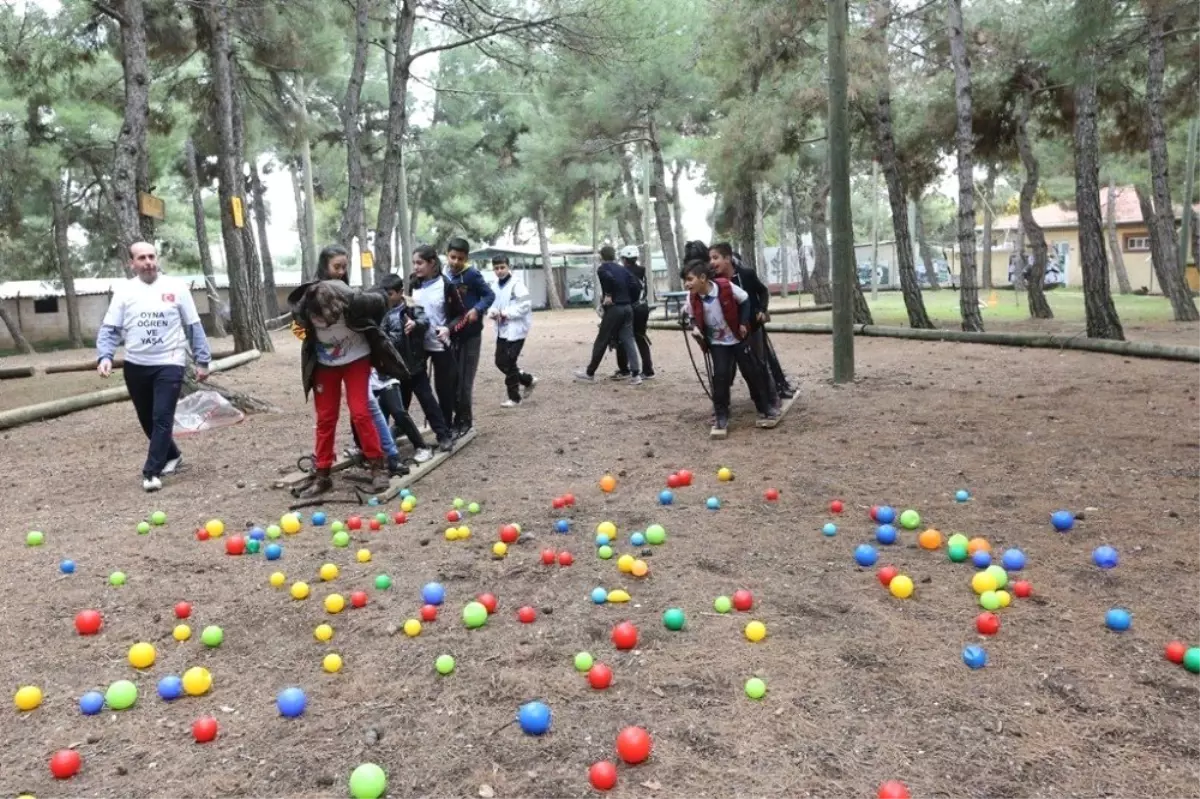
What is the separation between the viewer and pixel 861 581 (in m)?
4.00

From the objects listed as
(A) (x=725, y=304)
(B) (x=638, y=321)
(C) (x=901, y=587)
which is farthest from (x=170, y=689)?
(B) (x=638, y=321)

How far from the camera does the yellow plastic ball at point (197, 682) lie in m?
3.14

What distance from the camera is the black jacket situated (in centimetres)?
538

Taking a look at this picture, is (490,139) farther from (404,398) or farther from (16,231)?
(404,398)

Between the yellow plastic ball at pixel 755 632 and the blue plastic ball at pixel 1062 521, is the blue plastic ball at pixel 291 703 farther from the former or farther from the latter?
the blue plastic ball at pixel 1062 521

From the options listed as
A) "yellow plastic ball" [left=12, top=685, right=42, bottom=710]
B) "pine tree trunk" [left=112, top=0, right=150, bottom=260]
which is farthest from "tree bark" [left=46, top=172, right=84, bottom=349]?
"yellow plastic ball" [left=12, top=685, right=42, bottom=710]

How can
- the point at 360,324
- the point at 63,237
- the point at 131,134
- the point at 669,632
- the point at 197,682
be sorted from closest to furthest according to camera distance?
1. the point at 197,682
2. the point at 669,632
3. the point at 360,324
4. the point at 131,134
5. the point at 63,237

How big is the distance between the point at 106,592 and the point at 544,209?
3267 centimetres

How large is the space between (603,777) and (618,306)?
798cm

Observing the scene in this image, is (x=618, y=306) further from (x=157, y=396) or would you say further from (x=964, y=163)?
(x=964, y=163)

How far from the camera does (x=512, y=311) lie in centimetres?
875

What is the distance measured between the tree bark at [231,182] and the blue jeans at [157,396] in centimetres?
806

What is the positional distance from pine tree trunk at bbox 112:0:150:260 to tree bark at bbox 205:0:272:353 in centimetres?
402

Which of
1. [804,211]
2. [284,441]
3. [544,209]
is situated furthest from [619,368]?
[804,211]
